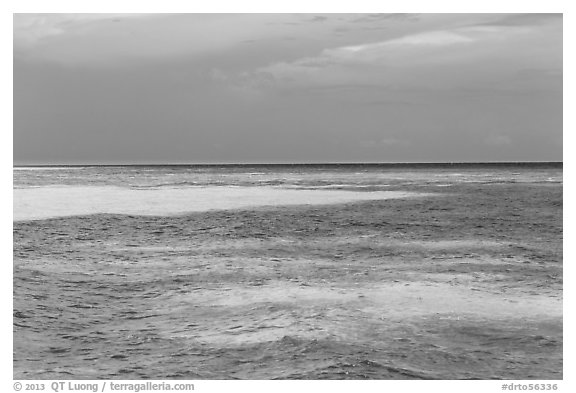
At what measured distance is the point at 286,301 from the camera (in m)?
18.6

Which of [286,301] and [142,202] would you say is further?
[142,202]

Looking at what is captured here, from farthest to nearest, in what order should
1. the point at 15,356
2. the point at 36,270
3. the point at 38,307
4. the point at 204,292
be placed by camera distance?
the point at 36,270 → the point at 204,292 → the point at 38,307 → the point at 15,356

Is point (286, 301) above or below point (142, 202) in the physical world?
above

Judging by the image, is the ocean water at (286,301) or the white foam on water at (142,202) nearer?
the ocean water at (286,301)

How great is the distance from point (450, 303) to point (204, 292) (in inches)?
276

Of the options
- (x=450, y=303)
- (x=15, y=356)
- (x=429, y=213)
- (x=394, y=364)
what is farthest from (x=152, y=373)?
(x=429, y=213)

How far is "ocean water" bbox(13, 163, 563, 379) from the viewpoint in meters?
13.8

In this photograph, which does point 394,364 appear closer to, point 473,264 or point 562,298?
point 562,298

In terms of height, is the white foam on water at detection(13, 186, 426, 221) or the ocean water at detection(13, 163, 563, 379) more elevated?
the ocean water at detection(13, 163, 563, 379)

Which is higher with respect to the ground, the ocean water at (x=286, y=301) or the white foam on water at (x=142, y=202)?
the ocean water at (x=286, y=301)

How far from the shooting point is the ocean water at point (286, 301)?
45.2 ft

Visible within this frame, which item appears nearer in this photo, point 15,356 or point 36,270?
point 15,356

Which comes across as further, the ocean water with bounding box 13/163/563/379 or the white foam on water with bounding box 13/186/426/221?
the white foam on water with bounding box 13/186/426/221

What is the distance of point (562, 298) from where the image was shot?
1881 cm
